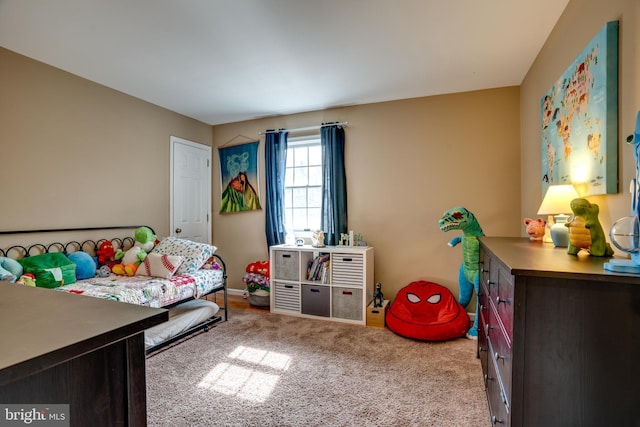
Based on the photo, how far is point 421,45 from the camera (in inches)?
94.0

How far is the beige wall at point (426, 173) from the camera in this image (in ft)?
10.4

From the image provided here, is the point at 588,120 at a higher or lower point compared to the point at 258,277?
higher

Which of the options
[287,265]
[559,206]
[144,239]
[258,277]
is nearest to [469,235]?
[559,206]

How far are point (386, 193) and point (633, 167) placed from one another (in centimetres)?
238

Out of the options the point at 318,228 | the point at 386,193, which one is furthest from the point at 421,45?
the point at 318,228

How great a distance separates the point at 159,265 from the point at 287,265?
4.39 ft

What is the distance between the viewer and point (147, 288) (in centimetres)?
253

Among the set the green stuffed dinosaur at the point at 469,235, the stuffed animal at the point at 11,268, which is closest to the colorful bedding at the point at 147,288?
the stuffed animal at the point at 11,268

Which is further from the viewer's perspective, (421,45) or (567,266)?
(421,45)

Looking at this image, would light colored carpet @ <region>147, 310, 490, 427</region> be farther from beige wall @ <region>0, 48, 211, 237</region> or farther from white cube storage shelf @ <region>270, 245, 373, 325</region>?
beige wall @ <region>0, 48, 211, 237</region>

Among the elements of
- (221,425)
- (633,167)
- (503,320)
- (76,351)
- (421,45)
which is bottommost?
(221,425)

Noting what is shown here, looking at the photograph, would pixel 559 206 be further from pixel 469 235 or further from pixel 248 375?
pixel 248 375

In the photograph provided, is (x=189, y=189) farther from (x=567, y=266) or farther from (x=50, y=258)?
(x=567, y=266)

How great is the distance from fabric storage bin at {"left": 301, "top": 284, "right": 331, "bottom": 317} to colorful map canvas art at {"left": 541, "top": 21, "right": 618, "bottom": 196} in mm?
2307
